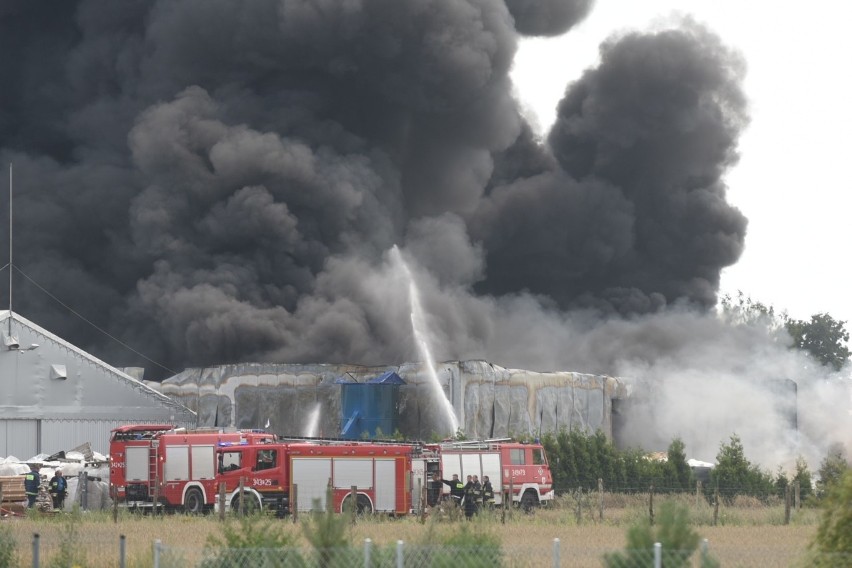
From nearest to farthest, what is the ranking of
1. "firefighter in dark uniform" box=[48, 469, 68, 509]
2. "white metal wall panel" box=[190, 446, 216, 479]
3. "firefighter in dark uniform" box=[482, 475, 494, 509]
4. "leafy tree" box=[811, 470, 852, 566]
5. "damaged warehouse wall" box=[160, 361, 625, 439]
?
"leafy tree" box=[811, 470, 852, 566], "firefighter in dark uniform" box=[482, 475, 494, 509], "firefighter in dark uniform" box=[48, 469, 68, 509], "white metal wall panel" box=[190, 446, 216, 479], "damaged warehouse wall" box=[160, 361, 625, 439]

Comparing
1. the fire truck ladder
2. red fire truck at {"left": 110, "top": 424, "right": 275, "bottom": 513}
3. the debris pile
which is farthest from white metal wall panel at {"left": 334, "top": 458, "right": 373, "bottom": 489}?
the debris pile

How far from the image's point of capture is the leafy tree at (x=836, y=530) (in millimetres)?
12352

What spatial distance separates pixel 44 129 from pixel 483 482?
40.4 meters

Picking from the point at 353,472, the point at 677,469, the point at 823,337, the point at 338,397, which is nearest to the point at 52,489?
the point at 353,472

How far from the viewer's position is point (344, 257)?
54125mm

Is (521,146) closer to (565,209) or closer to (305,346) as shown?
(565,209)

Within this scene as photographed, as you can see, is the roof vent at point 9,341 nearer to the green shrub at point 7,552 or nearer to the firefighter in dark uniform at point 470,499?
the firefighter in dark uniform at point 470,499

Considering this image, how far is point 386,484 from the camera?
98.2 feet

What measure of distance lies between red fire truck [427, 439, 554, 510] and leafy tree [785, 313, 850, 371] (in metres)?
66.9

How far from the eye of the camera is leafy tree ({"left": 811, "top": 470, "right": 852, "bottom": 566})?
12.4 meters

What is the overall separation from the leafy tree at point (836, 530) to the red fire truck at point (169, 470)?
1970cm

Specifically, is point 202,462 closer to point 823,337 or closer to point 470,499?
point 470,499

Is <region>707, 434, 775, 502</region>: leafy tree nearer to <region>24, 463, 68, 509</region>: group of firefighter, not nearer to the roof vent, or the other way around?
<region>24, 463, 68, 509</region>: group of firefighter

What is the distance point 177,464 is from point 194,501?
0.94m
